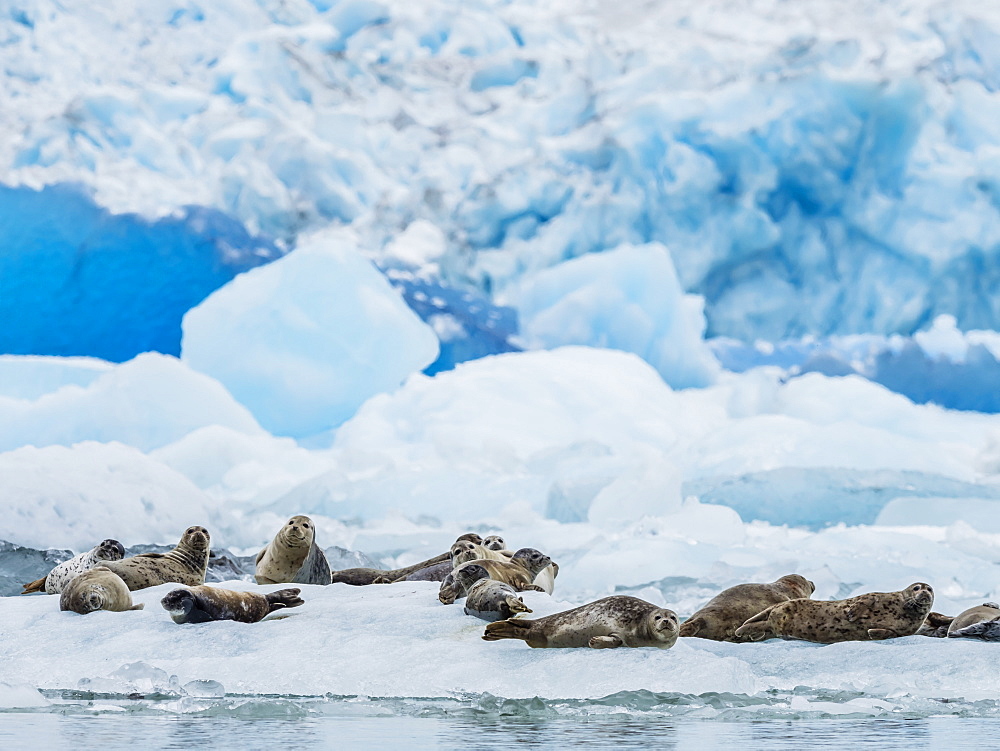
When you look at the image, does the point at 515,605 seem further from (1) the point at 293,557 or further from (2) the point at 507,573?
(1) the point at 293,557

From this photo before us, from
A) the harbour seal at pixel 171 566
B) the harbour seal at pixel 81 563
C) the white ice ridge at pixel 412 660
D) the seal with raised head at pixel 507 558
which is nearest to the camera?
the white ice ridge at pixel 412 660

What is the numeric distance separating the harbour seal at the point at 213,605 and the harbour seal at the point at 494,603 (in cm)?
81

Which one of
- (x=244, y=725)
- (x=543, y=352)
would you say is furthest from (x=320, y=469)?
(x=244, y=725)

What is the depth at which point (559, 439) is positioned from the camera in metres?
12.3

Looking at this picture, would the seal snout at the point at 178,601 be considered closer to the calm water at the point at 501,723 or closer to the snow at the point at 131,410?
the calm water at the point at 501,723

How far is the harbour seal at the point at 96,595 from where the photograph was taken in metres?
3.90

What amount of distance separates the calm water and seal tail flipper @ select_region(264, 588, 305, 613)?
1.10 m

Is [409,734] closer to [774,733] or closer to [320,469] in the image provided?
[774,733]

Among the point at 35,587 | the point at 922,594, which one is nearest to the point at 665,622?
the point at 922,594

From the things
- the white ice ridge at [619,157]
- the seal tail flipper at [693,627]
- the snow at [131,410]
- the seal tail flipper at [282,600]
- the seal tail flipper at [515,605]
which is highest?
the white ice ridge at [619,157]

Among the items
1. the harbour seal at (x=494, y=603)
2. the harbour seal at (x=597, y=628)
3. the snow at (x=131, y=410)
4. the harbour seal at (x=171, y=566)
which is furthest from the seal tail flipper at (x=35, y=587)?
the snow at (x=131, y=410)

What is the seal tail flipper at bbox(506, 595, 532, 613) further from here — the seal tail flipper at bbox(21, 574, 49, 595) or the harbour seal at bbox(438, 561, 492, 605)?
the seal tail flipper at bbox(21, 574, 49, 595)

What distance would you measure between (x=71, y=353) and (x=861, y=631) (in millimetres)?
13880

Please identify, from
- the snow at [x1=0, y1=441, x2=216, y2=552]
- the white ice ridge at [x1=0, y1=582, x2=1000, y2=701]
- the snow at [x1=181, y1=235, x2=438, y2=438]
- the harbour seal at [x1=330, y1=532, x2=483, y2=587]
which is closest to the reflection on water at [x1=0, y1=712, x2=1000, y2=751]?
the white ice ridge at [x1=0, y1=582, x2=1000, y2=701]
